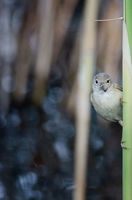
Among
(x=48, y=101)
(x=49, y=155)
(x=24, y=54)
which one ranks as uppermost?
(x=24, y=54)

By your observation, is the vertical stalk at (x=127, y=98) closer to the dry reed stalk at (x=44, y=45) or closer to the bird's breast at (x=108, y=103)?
the bird's breast at (x=108, y=103)

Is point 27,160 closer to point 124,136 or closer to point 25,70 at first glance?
point 25,70

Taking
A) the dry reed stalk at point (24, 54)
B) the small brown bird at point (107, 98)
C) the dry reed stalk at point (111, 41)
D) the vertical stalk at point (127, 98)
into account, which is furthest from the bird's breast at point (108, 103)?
the dry reed stalk at point (24, 54)

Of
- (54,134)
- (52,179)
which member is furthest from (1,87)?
(52,179)

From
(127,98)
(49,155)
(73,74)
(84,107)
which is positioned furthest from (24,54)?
(127,98)

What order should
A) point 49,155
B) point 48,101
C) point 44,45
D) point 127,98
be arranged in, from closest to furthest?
point 127,98 < point 44,45 < point 49,155 < point 48,101

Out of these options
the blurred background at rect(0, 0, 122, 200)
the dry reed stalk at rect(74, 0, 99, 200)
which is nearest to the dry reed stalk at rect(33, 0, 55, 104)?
the blurred background at rect(0, 0, 122, 200)

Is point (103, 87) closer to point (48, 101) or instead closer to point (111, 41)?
point (111, 41)
